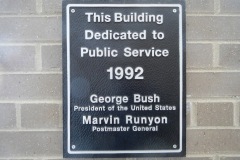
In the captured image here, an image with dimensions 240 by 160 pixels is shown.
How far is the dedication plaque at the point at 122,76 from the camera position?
2711 millimetres

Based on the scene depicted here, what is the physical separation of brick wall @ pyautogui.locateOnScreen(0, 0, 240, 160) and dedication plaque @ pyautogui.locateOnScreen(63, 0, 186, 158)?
72mm

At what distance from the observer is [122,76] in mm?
2721

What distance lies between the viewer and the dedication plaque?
8.89ft

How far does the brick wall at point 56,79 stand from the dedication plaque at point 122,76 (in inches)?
2.8

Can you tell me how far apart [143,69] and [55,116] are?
1.98ft

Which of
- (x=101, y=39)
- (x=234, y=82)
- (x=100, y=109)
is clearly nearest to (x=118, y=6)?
(x=101, y=39)

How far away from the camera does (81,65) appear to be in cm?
271

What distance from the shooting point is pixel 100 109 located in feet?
8.94

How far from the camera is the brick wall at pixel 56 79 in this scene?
2.73 m

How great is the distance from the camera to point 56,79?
274 centimetres

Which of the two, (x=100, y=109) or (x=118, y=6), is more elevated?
(x=118, y=6)

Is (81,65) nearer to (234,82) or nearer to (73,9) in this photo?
(73,9)

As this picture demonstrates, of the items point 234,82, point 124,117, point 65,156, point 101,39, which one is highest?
point 101,39

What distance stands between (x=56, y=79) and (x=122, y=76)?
40 centimetres
